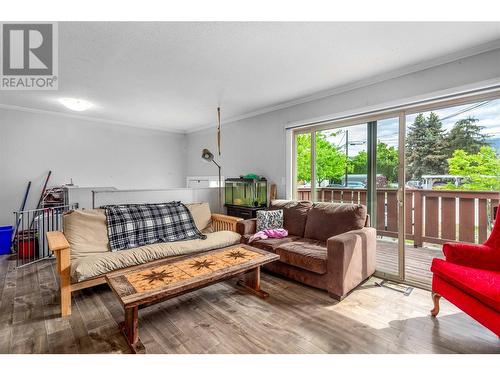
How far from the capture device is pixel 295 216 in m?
3.25

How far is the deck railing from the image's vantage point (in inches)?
117

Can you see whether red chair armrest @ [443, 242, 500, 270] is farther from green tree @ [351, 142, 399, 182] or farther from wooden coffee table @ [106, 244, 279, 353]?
wooden coffee table @ [106, 244, 279, 353]

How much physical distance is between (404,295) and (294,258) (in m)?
1.09

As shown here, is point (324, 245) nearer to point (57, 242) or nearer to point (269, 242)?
point (269, 242)

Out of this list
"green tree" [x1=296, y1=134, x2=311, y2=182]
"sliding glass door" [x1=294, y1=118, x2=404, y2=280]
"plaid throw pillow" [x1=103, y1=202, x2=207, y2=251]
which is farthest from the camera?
"green tree" [x1=296, y1=134, x2=311, y2=182]

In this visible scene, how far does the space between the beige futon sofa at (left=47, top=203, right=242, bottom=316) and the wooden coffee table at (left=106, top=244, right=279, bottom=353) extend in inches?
14.5

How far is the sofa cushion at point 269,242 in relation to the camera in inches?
108

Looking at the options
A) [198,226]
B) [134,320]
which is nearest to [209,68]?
[198,226]

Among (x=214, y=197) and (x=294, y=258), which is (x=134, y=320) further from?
(x=214, y=197)

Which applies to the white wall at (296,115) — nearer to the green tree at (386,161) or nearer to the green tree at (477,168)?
the green tree at (386,161)

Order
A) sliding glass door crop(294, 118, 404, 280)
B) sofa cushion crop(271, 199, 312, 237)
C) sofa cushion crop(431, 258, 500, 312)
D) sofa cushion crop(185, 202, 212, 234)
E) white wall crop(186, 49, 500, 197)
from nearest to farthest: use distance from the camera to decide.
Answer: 1. sofa cushion crop(431, 258, 500, 312)
2. white wall crop(186, 49, 500, 197)
3. sliding glass door crop(294, 118, 404, 280)
4. sofa cushion crop(271, 199, 312, 237)
5. sofa cushion crop(185, 202, 212, 234)

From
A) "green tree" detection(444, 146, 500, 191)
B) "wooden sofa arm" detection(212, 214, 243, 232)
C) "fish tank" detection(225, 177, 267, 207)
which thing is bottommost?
"wooden sofa arm" detection(212, 214, 243, 232)

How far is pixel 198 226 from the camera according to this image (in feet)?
10.7

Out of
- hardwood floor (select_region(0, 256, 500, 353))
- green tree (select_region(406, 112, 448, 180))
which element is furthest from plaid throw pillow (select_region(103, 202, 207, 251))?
green tree (select_region(406, 112, 448, 180))
